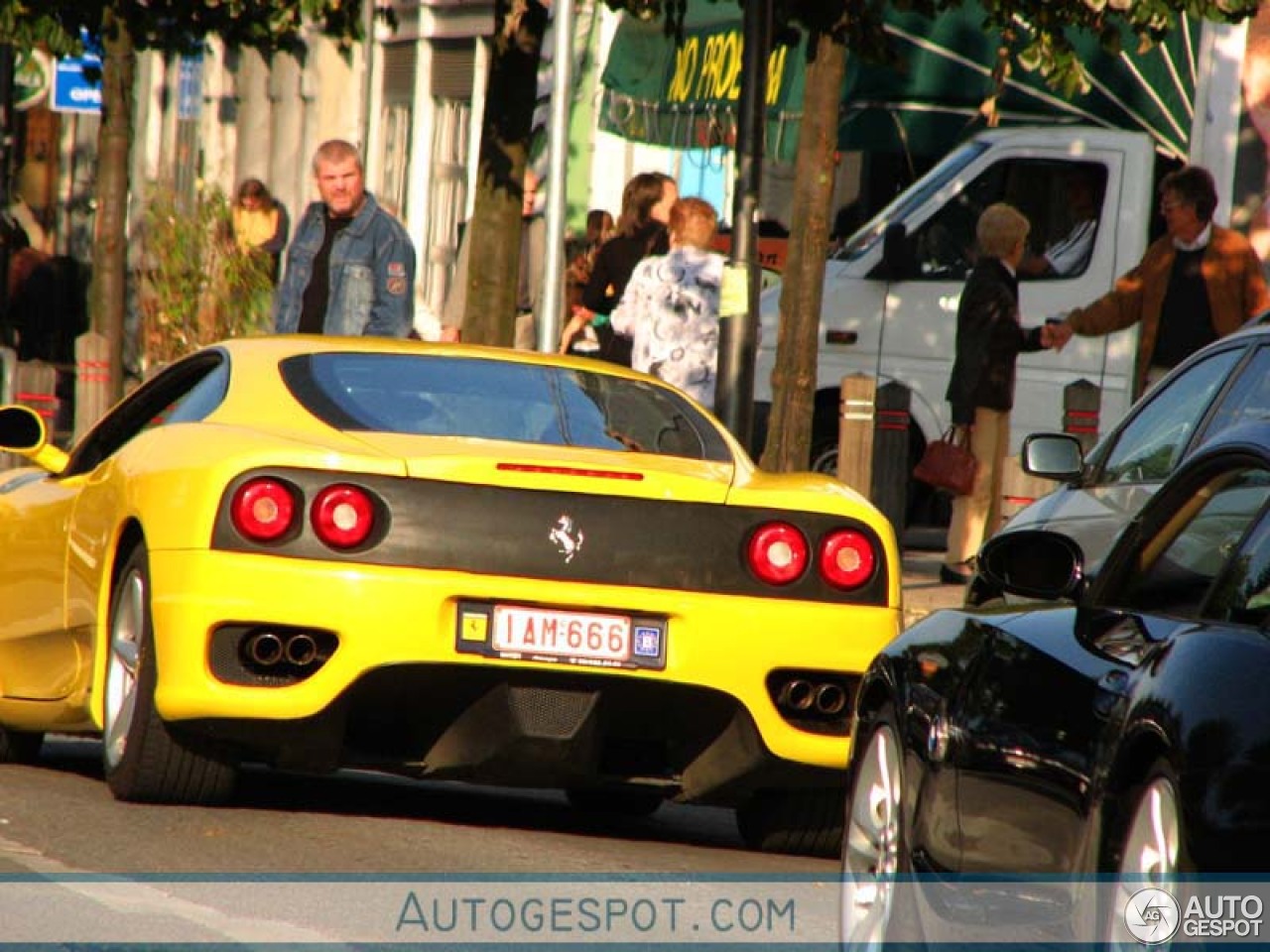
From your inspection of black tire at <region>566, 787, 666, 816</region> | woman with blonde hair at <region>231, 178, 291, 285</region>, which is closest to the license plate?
black tire at <region>566, 787, 666, 816</region>

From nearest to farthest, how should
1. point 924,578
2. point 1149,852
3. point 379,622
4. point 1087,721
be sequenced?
point 1149,852 → point 1087,721 → point 379,622 → point 924,578

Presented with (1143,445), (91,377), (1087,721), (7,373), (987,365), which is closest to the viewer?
(1087,721)

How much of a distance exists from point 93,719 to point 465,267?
8.33m

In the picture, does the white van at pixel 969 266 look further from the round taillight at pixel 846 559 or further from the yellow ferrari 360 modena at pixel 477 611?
the round taillight at pixel 846 559

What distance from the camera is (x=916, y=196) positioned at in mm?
18469

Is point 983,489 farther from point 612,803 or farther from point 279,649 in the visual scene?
point 279,649

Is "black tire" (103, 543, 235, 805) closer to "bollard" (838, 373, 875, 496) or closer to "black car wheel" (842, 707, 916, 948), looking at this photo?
"black car wheel" (842, 707, 916, 948)

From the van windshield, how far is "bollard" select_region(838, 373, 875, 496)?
285 cm

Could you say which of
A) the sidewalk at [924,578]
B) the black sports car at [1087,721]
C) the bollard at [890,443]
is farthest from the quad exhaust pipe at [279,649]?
the bollard at [890,443]

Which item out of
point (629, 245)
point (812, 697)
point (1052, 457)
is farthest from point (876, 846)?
point (629, 245)

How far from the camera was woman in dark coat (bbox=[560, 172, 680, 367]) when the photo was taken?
1736 cm

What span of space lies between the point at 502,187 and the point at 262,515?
340 inches

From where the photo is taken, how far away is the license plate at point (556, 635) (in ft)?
25.7

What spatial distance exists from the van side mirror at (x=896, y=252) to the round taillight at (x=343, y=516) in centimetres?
1039
